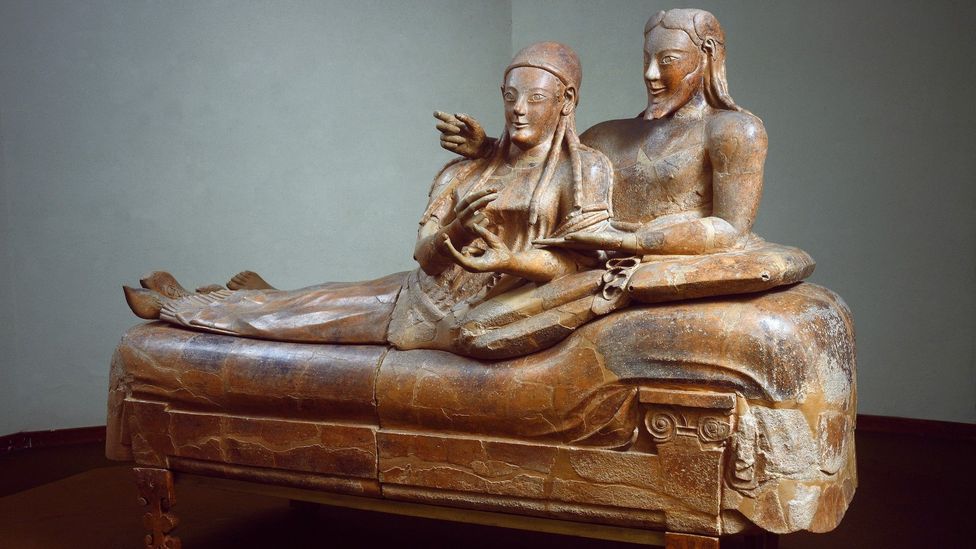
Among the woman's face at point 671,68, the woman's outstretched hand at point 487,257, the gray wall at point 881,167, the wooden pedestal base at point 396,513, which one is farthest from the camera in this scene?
the gray wall at point 881,167

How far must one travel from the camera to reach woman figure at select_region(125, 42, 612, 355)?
11.5 ft

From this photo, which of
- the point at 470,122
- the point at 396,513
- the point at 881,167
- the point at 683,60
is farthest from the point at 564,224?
the point at 881,167

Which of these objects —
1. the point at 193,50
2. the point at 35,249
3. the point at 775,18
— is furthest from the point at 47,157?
the point at 775,18

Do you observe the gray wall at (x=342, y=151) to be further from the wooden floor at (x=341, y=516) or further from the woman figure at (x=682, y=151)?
the woman figure at (x=682, y=151)

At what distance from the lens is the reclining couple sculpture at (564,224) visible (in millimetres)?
3336

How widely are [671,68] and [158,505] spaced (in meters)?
2.73

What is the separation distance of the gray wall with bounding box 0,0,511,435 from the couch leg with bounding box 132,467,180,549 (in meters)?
2.11

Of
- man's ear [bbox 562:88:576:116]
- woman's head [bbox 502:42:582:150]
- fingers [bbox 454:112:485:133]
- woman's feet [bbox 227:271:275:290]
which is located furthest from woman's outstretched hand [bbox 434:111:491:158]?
woman's feet [bbox 227:271:275:290]

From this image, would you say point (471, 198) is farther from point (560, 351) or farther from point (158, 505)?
point (158, 505)

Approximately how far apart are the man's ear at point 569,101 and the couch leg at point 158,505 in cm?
220

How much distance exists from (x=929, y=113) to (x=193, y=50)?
4246 mm

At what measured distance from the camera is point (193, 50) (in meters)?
5.89

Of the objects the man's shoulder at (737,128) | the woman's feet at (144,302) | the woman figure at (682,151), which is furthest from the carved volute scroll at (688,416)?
the woman's feet at (144,302)

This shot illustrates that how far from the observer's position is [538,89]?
365 centimetres
